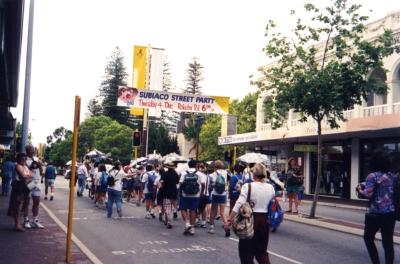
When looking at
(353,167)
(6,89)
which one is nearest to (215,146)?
(353,167)

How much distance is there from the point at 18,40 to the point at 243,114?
47340 millimetres

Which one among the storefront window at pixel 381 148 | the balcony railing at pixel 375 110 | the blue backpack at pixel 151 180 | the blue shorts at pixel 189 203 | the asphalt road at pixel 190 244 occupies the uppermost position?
the balcony railing at pixel 375 110

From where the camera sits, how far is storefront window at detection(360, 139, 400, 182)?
26.4 metres

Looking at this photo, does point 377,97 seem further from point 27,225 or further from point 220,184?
point 27,225

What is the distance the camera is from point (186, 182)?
41.5 ft

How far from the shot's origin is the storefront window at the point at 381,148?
Result: 26.4 m

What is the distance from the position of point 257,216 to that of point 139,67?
23.9 meters

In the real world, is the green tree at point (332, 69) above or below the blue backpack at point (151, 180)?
above

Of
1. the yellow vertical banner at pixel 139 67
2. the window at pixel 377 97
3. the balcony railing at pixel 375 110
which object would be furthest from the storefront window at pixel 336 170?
the yellow vertical banner at pixel 139 67

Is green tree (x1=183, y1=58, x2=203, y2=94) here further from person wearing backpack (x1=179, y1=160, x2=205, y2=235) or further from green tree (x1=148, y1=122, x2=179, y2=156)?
person wearing backpack (x1=179, y1=160, x2=205, y2=235)

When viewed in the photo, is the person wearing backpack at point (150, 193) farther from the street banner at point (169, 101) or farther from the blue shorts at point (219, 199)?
the street banner at point (169, 101)

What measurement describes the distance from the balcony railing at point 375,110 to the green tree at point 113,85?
188ft

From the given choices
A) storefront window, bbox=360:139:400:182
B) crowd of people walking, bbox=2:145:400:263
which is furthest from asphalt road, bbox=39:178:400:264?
storefront window, bbox=360:139:400:182

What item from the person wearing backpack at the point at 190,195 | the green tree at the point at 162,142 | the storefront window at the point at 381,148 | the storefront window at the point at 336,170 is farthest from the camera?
the green tree at the point at 162,142
